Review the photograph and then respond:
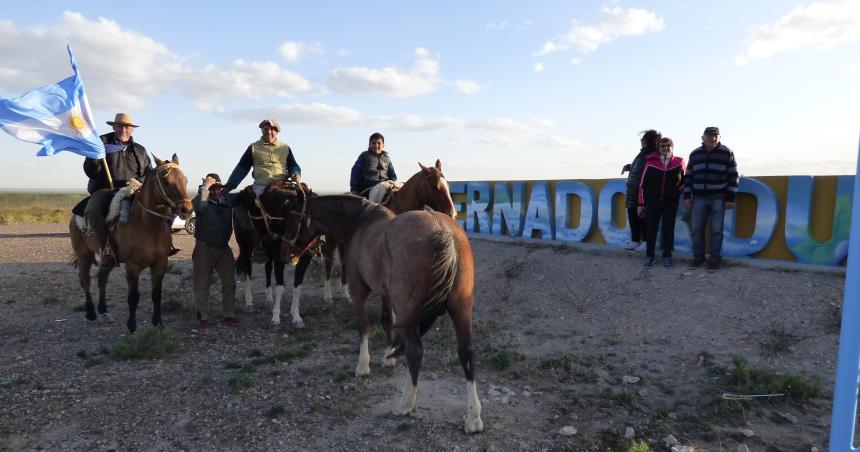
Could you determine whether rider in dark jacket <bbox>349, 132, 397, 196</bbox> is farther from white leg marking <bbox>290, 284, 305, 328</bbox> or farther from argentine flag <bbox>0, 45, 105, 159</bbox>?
argentine flag <bbox>0, 45, 105, 159</bbox>

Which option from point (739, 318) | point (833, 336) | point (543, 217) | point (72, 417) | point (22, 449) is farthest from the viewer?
point (543, 217)

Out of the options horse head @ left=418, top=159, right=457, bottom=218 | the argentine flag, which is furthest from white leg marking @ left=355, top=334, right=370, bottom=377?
the argentine flag

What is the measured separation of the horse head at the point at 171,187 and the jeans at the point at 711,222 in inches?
329

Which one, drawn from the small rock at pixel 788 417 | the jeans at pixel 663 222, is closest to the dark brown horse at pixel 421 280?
the small rock at pixel 788 417

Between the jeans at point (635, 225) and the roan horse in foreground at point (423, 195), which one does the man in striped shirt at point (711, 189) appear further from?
the roan horse in foreground at point (423, 195)

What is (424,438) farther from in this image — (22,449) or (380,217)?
(22,449)

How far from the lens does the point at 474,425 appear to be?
164 inches

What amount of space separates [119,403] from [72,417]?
39 centimetres

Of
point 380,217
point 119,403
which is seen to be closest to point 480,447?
point 380,217

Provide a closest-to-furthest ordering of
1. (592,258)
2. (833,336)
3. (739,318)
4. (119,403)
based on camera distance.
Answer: (119,403), (833,336), (739,318), (592,258)

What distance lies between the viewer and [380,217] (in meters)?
5.35

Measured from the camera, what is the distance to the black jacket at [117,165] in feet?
24.8

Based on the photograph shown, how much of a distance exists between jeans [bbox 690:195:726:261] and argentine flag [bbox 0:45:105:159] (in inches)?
390

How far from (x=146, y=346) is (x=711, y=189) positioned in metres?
9.13
